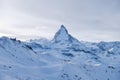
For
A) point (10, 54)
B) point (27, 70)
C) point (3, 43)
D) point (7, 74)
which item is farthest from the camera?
point (3, 43)

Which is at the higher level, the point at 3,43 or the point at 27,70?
the point at 3,43

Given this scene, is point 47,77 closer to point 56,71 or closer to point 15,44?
point 56,71

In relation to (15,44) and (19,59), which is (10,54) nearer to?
(19,59)

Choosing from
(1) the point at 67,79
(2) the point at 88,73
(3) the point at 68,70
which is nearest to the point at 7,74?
(1) the point at 67,79

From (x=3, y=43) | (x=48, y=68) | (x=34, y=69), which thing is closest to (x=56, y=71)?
(x=48, y=68)

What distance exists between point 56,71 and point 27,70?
849 inches

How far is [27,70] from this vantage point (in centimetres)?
12862

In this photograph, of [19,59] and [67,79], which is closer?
[67,79]

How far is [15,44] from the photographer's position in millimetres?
180625

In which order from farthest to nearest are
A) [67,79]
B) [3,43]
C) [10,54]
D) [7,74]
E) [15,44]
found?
[15,44], [3,43], [10,54], [67,79], [7,74]

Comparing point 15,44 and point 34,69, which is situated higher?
point 15,44

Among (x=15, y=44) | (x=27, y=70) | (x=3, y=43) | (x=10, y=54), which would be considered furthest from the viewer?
(x=15, y=44)

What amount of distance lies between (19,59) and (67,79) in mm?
25987

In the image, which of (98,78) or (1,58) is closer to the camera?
(1,58)
